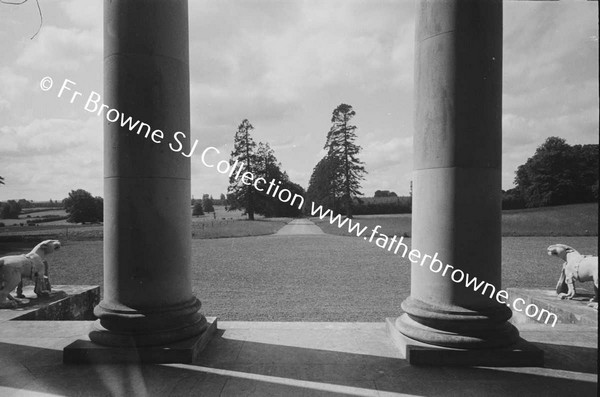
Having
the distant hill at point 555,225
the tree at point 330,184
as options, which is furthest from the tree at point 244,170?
the distant hill at point 555,225

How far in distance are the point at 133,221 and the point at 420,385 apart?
5413mm

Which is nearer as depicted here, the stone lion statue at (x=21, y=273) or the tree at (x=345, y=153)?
the stone lion statue at (x=21, y=273)

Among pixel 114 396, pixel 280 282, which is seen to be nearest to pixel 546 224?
pixel 280 282

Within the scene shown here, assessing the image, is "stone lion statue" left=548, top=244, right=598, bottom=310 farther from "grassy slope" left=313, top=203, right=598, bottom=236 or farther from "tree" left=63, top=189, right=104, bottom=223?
"tree" left=63, top=189, right=104, bottom=223

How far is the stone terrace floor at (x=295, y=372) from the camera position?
580 centimetres

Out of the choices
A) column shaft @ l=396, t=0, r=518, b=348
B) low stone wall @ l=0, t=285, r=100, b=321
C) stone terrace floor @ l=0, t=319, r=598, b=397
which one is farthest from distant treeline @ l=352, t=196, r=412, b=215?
column shaft @ l=396, t=0, r=518, b=348

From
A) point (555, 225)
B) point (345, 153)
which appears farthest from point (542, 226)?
point (345, 153)

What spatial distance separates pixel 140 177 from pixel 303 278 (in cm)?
1344

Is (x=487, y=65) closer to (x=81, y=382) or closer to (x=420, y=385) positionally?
(x=420, y=385)

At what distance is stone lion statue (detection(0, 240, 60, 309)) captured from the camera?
33.9ft

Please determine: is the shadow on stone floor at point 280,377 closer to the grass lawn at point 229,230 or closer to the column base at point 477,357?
the column base at point 477,357

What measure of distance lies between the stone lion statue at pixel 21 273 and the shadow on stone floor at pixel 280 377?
389cm

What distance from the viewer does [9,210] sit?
210 feet

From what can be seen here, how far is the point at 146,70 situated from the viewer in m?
7.05
